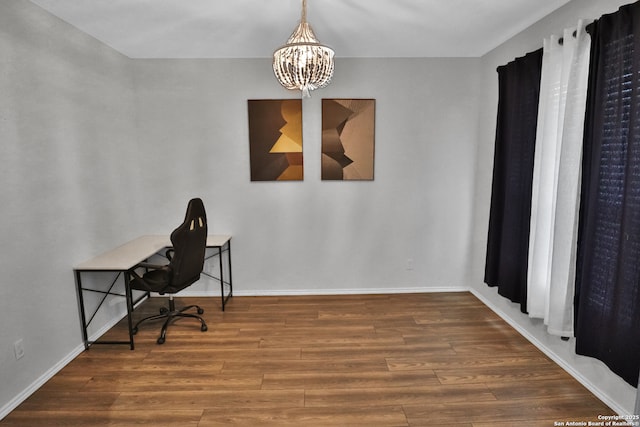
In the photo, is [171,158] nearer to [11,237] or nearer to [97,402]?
[11,237]

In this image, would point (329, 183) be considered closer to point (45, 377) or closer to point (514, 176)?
point (514, 176)

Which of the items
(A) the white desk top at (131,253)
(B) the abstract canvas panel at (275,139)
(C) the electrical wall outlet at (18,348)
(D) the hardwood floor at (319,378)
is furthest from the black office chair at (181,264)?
(B) the abstract canvas panel at (275,139)

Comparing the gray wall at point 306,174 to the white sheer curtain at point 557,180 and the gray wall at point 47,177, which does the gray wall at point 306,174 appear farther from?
the white sheer curtain at point 557,180

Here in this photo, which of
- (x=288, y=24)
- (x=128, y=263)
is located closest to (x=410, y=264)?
(x=288, y=24)

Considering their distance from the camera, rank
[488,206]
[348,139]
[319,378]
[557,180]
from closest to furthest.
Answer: [557,180]
[319,378]
[488,206]
[348,139]

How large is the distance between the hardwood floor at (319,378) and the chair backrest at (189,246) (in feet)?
1.74

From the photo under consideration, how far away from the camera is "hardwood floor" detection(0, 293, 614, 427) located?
218cm

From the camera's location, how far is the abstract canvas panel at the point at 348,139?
12.6 feet

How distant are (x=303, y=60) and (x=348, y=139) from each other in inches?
74.8

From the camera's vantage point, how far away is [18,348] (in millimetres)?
2305

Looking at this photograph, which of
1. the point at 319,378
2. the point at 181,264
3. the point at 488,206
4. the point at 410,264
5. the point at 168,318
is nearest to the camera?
the point at 319,378

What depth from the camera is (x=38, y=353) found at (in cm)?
248

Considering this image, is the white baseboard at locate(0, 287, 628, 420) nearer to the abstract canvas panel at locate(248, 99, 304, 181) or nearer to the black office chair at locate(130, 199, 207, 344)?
the black office chair at locate(130, 199, 207, 344)

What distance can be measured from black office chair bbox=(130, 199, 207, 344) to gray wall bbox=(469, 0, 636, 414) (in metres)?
2.82
